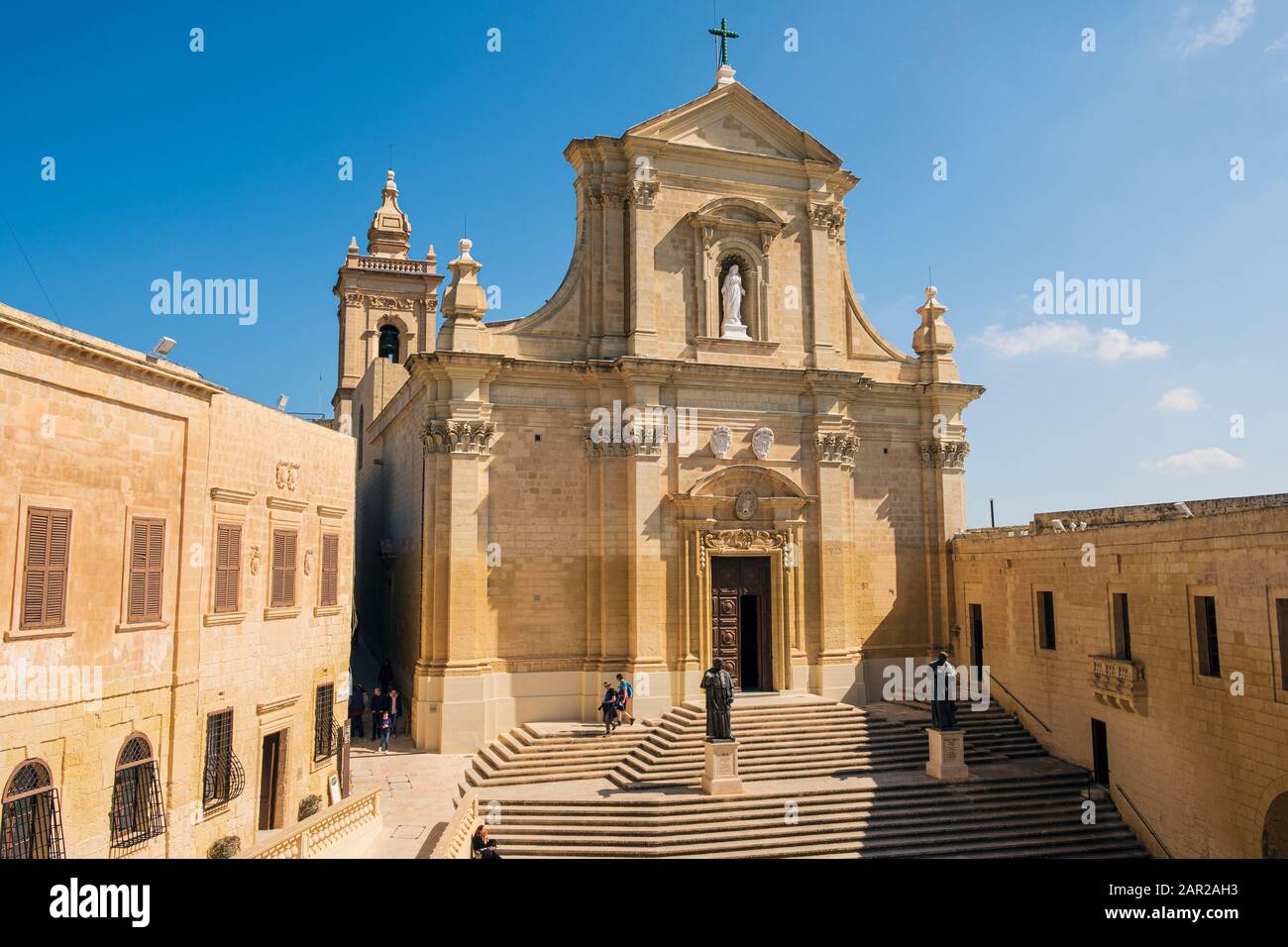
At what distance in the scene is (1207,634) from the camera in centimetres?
1672

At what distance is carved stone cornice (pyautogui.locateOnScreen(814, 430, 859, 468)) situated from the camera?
25703 mm

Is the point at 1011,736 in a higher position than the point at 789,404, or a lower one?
lower

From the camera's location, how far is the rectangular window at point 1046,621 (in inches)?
883

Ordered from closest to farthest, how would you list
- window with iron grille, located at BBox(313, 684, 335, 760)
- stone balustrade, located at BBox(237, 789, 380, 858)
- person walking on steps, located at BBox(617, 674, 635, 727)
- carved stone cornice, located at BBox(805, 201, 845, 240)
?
stone balustrade, located at BBox(237, 789, 380, 858)
window with iron grille, located at BBox(313, 684, 335, 760)
person walking on steps, located at BBox(617, 674, 635, 727)
carved stone cornice, located at BBox(805, 201, 845, 240)

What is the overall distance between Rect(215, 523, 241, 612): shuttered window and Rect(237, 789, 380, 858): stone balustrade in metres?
3.99

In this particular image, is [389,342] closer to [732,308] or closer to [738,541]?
[732,308]

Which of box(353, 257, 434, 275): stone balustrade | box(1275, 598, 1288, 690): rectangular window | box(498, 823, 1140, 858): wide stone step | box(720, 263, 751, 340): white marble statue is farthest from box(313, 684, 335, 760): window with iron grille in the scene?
box(353, 257, 434, 275): stone balustrade

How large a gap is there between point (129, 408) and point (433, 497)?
10315 millimetres

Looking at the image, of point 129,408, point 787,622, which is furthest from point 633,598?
point 129,408

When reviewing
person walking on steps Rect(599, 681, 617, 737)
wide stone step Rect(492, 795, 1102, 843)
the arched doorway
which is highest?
person walking on steps Rect(599, 681, 617, 737)

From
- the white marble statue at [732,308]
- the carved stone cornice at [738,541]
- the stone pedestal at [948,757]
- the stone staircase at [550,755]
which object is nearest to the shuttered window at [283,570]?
the stone staircase at [550,755]

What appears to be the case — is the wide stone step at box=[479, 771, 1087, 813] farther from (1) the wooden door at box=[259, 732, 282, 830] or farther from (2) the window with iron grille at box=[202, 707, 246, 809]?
(2) the window with iron grille at box=[202, 707, 246, 809]
